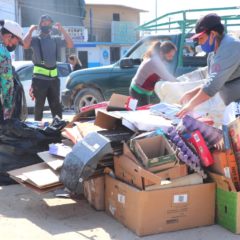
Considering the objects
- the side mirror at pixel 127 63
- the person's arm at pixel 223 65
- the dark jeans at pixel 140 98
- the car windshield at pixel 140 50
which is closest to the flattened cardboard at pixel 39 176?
the person's arm at pixel 223 65

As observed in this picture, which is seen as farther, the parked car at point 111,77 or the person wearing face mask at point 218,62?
the parked car at point 111,77

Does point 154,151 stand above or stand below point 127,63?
below

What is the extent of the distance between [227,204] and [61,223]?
1.41m

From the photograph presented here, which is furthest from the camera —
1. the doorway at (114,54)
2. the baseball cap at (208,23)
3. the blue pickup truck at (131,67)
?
the doorway at (114,54)

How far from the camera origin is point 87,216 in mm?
4562

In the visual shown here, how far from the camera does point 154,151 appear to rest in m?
4.43

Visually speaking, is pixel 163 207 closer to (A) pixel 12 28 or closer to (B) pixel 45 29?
(A) pixel 12 28

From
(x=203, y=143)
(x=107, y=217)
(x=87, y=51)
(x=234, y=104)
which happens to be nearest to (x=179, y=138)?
(x=203, y=143)

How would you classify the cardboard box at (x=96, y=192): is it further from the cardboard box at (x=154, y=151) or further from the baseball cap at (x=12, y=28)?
the baseball cap at (x=12, y=28)

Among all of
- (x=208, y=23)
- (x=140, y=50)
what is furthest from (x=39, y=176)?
(x=140, y=50)

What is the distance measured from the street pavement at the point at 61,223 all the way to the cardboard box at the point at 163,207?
67 millimetres

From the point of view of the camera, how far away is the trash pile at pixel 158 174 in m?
4.07

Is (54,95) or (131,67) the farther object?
(131,67)

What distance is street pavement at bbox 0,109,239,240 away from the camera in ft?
13.4
